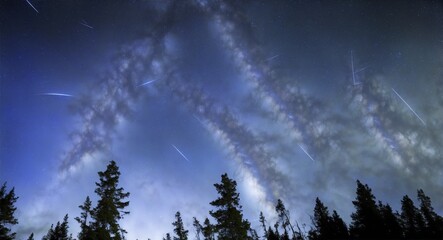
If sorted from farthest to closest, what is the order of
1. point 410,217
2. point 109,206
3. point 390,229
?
point 410,217 < point 390,229 < point 109,206

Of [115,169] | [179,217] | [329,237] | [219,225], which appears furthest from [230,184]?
[329,237]

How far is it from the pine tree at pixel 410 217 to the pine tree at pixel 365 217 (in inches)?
534

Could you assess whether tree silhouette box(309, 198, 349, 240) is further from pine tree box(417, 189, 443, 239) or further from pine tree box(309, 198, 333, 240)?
pine tree box(417, 189, 443, 239)

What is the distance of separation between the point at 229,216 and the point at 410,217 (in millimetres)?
54508

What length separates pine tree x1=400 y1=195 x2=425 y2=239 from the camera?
5309cm

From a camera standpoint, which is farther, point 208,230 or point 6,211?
point 208,230

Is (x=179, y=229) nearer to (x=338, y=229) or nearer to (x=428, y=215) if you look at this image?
(x=338, y=229)

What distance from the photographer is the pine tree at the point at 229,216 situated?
2878 cm

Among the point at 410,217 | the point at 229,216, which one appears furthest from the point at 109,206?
the point at 410,217

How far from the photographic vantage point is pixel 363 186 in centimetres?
4875

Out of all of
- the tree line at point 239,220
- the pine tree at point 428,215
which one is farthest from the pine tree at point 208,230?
the pine tree at point 428,215

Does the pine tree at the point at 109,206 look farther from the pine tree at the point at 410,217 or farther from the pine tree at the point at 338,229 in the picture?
the pine tree at the point at 410,217

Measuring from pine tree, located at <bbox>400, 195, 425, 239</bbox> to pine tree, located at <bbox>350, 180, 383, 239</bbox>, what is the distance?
44.5 ft

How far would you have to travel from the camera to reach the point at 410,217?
57281mm
